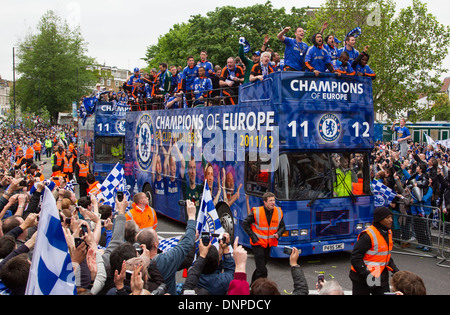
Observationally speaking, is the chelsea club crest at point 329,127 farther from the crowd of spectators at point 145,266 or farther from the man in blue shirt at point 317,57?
the crowd of spectators at point 145,266

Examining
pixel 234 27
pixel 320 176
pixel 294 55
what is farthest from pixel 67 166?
pixel 234 27

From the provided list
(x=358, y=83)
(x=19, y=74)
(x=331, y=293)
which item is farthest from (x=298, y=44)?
(x=19, y=74)

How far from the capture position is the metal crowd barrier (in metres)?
10.5

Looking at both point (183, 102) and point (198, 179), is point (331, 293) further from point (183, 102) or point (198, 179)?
point (183, 102)

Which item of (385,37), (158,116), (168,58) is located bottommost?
(158,116)

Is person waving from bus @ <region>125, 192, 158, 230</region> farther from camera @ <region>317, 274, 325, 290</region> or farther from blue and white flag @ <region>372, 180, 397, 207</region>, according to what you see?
blue and white flag @ <region>372, 180, 397, 207</region>

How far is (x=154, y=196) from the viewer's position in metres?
15.1

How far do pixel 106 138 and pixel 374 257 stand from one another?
17.0 meters

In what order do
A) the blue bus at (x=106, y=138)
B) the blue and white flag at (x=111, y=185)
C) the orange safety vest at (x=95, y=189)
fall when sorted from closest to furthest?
the blue and white flag at (x=111, y=185), the orange safety vest at (x=95, y=189), the blue bus at (x=106, y=138)

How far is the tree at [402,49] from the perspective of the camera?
25.5m

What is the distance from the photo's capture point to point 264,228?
7.70 metres

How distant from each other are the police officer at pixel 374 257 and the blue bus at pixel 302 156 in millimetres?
3503

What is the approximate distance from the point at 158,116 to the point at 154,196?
8.37ft

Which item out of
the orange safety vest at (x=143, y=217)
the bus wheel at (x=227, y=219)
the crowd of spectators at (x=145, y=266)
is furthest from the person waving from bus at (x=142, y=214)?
the bus wheel at (x=227, y=219)
